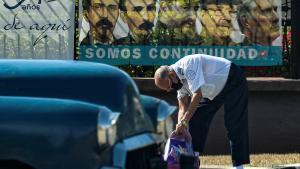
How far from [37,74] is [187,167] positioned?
1.90m

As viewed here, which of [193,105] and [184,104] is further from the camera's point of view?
[184,104]

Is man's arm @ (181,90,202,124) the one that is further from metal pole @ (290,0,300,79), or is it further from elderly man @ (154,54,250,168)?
metal pole @ (290,0,300,79)

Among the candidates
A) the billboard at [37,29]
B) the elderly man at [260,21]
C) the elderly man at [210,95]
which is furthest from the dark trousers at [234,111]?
the billboard at [37,29]

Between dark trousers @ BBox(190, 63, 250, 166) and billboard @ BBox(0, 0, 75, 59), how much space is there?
119 inches

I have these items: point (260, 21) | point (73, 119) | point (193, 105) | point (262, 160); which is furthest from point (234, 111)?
point (73, 119)

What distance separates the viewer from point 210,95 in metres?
6.94

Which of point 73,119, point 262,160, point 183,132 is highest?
point 73,119

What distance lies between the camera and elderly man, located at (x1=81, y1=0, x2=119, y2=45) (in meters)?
9.49

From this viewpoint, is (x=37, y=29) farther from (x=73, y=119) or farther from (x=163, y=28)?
(x=73, y=119)

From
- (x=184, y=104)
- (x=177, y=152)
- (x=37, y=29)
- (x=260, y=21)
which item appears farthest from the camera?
(x=260, y=21)

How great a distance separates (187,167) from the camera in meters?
6.07

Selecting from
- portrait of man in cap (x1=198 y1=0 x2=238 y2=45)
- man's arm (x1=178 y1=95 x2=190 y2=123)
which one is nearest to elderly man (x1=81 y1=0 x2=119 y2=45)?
portrait of man in cap (x1=198 y1=0 x2=238 y2=45)

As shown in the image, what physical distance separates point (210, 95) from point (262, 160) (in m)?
2.00

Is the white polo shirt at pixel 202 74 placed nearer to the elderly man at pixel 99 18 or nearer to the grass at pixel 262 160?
the grass at pixel 262 160
